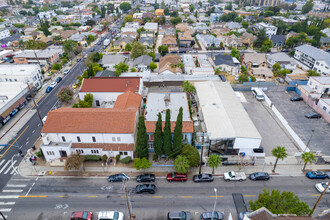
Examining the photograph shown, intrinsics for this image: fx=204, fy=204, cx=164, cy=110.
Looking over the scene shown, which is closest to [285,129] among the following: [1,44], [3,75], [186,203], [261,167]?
[261,167]

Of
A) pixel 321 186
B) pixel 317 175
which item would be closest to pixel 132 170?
pixel 321 186

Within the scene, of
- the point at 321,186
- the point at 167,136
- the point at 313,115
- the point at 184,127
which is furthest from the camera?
the point at 313,115

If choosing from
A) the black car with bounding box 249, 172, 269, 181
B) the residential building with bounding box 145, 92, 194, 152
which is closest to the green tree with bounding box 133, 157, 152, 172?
the residential building with bounding box 145, 92, 194, 152

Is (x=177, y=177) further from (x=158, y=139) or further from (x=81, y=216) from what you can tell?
(x=81, y=216)

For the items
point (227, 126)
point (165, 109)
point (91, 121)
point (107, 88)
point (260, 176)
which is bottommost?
point (260, 176)

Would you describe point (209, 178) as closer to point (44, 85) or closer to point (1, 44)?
point (44, 85)
